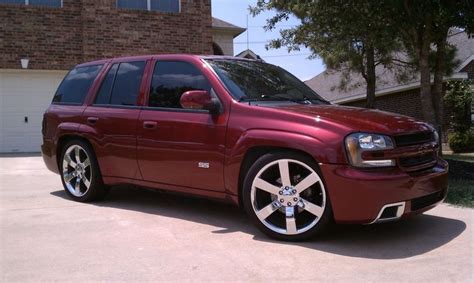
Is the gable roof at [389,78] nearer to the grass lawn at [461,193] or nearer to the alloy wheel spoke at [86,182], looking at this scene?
the grass lawn at [461,193]

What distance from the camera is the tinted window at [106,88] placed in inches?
265

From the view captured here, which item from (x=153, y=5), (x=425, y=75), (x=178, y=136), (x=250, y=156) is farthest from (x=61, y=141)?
(x=153, y=5)

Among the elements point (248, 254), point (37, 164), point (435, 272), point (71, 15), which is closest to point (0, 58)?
point (71, 15)

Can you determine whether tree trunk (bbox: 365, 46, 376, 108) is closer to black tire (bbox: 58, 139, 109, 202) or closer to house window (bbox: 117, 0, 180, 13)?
house window (bbox: 117, 0, 180, 13)

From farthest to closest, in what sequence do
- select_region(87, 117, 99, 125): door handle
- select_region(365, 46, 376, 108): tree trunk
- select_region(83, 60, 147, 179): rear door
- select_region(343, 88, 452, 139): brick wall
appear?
select_region(343, 88, 452, 139): brick wall → select_region(365, 46, 376, 108): tree trunk → select_region(87, 117, 99, 125): door handle → select_region(83, 60, 147, 179): rear door

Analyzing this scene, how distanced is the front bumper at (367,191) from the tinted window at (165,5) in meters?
13.1

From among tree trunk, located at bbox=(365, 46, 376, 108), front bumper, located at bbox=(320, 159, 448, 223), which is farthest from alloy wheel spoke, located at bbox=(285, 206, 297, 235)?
tree trunk, located at bbox=(365, 46, 376, 108)

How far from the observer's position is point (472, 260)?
439cm

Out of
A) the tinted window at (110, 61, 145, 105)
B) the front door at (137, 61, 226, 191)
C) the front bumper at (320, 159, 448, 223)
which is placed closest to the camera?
the front bumper at (320, 159, 448, 223)

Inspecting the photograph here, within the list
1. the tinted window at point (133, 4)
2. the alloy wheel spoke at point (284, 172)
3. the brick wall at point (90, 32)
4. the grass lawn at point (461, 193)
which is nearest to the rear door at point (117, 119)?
the alloy wheel spoke at point (284, 172)

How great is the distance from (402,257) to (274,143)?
4.70 ft

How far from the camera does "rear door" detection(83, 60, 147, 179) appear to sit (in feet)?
20.4

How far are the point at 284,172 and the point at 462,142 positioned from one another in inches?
616

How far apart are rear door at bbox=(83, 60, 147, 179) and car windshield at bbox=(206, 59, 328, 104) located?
3.52ft
